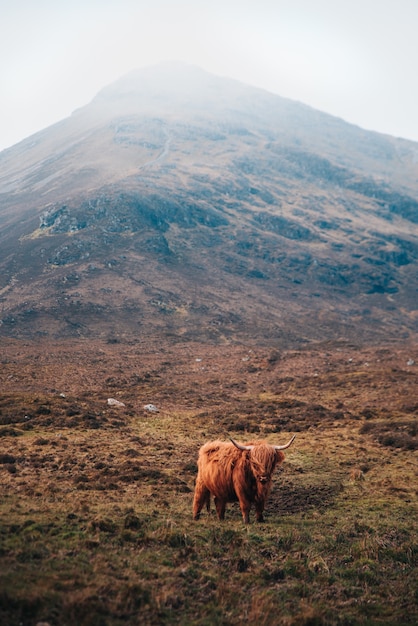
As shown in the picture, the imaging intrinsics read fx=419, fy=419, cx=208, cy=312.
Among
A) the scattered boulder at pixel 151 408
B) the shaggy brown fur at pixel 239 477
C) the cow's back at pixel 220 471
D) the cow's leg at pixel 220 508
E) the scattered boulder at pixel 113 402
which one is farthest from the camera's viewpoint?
the scattered boulder at pixel 113 402

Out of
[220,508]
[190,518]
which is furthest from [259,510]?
[190,518]

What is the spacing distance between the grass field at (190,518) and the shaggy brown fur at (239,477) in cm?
54

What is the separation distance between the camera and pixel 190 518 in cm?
1169

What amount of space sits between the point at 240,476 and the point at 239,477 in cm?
4

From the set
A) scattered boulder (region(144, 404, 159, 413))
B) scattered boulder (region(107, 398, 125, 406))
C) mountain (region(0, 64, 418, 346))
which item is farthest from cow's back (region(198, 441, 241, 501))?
mountain (region(0, 64, 418, 346))

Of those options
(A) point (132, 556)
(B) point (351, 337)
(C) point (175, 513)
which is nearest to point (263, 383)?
(C) point (175, 513)

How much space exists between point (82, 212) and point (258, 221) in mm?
68085

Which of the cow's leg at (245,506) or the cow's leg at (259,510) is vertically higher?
the cow's leg at (245,506)

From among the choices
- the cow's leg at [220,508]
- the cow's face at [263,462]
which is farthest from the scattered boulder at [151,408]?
the cow's face at [263,462]

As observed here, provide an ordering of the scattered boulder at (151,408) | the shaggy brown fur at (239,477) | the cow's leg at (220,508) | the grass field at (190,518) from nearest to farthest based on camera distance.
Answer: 1. the grass field at (190,518)
2. the shaggy brown fur at (239,477)
3. the cow's leg at (220,508)
4. the scattered boulder at (151,408)

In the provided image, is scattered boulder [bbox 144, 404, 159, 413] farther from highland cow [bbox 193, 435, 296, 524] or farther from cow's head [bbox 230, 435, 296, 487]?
cow's head [bbox 230, 435, 296, 487]

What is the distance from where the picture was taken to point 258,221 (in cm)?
15900

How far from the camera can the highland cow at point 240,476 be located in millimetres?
11164

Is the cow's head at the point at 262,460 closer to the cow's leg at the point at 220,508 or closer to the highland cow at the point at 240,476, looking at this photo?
the highland cow at the point at 240,476
